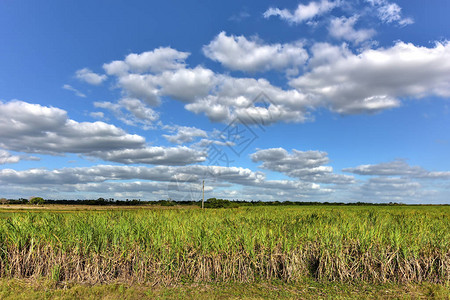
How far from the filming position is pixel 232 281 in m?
7.34

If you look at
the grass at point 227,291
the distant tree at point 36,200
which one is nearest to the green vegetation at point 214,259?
the grass at point 227,291

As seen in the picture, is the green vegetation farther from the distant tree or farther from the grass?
the distant tree

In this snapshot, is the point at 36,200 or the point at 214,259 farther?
the point at 36,200

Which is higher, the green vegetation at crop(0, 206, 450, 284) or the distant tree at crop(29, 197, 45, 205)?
the green vegetation at crop(0, 206, 450, 284)

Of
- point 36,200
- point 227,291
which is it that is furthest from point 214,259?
point 36,200

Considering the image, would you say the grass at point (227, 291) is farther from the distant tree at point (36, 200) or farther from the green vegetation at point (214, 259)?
the distant tree at point (36, 200)

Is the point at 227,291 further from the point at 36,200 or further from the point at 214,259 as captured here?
the point at 36,200

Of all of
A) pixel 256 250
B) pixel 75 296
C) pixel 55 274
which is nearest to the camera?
pixel 75 296

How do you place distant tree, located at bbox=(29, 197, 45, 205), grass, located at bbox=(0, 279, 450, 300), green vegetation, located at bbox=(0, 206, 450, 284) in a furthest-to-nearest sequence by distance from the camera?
distant tree, located at bbox=(29, 197, 45, 205), green vegetation, located at bbox=(0, 206, 450, 284), grass, located at bbox=(0, 279, 450, 300)

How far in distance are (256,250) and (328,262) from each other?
2.06 m

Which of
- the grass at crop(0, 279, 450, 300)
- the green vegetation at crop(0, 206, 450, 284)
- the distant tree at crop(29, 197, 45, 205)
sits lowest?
the distant tree at crop(29, 197, 45, 205)

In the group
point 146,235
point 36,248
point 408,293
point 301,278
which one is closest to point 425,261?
point 408,293

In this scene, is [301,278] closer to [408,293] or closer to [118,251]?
[408,293]

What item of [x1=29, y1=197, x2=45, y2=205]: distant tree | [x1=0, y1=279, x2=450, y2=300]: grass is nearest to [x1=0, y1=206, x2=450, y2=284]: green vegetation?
[x1=0, y1=279, x2=450, y2=300]: grass
